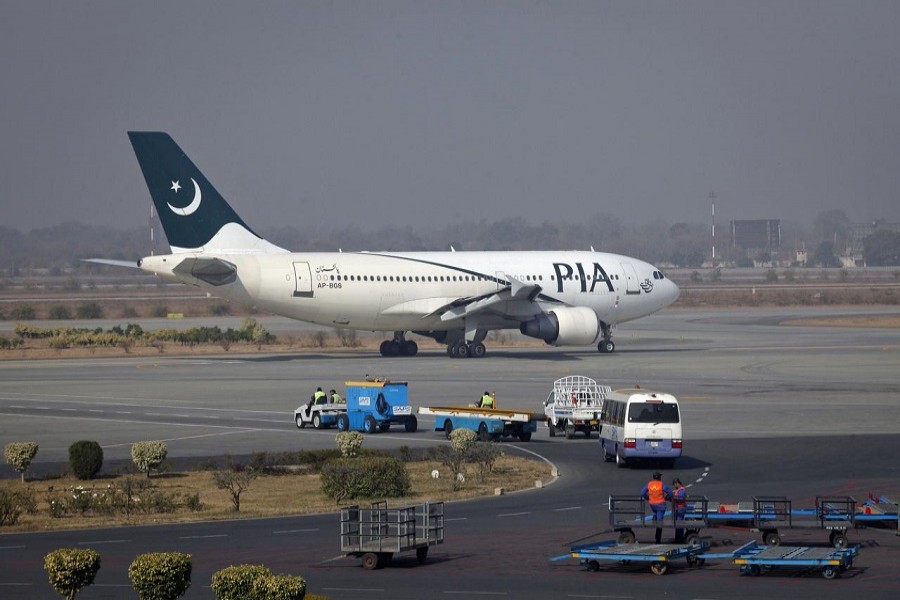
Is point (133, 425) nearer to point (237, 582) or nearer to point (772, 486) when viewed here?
point (772, 486)

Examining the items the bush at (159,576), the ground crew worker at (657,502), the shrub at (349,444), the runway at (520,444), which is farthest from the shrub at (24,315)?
the bush at (159,576)

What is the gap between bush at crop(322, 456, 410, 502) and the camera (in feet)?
97.7

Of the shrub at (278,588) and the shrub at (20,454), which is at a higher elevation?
the shrub at (20,454)

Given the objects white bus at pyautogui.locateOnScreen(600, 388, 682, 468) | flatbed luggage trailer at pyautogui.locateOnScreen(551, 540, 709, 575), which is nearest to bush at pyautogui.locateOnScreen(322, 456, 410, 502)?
white bus at pyautogui.locateOnScreen(600, 388, 682, 468)

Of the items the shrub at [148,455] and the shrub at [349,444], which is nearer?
the shrub at [148,455]

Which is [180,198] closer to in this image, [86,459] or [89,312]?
[86,459]

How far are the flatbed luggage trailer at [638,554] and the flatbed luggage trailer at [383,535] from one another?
2314 mm

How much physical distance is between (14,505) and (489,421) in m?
15.7

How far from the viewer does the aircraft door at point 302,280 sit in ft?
216

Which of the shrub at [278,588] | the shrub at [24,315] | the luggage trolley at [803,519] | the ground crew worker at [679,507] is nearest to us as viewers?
the shrub at [278,588]

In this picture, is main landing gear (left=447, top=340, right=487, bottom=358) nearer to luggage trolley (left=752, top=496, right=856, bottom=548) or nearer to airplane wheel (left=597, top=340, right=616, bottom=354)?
airplane wheel (left=597, top=340, right=616, bottom=354)

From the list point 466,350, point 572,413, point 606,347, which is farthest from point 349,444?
point 606,347

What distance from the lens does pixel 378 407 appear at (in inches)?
1641

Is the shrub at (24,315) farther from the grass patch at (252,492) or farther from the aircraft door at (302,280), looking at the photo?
the grass patch at (252,492)
